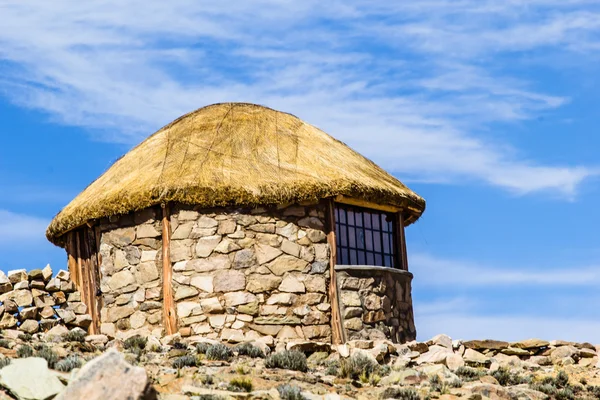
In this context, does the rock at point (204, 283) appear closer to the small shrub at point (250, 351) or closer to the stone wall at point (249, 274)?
the stone wall at point (249, 274)

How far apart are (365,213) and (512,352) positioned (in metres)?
3.83

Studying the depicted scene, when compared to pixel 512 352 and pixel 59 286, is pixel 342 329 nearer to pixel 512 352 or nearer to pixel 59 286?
pixel 512 352

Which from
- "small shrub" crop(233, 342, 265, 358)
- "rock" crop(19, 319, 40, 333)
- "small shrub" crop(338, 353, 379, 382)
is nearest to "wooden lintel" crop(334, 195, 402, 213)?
"small shrub" crop(338, 353, 379, 382)

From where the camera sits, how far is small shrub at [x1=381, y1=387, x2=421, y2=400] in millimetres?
14352

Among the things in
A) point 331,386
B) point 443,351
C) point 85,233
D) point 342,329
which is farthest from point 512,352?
point 85,233

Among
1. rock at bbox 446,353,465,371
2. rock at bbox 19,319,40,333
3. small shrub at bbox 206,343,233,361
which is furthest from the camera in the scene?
rock at bbox 19,319,40,333

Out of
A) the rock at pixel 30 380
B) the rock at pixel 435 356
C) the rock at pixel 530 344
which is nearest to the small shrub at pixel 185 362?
the rock at pixel 30 380

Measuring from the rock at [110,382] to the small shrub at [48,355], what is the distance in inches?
141

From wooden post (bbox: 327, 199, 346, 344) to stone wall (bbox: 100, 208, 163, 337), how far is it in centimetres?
304

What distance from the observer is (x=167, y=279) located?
1881 cm

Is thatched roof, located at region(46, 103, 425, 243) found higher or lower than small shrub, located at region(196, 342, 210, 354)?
higher

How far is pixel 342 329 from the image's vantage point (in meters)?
18.8

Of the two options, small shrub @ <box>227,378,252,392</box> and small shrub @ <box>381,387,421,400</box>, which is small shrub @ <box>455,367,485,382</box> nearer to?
small shrub @ <box>381,387,421,400</box>

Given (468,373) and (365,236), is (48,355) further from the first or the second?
(365,236)
